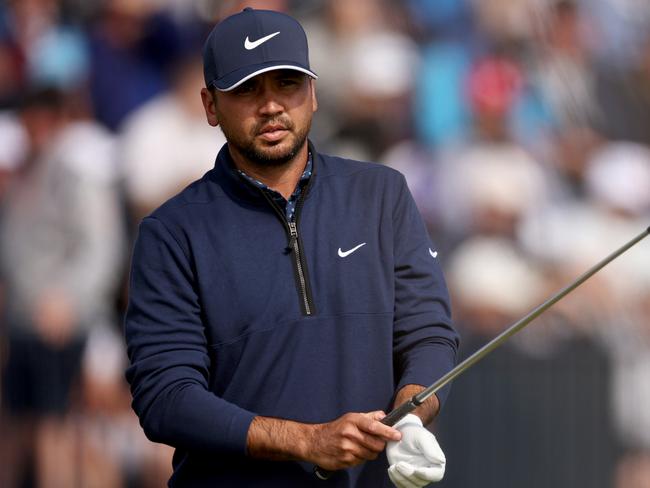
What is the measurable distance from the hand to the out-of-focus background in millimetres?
4005

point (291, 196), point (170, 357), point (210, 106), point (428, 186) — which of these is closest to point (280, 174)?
point (291, 196)

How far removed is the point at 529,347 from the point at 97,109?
2.48 m

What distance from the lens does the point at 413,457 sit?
10.6ft

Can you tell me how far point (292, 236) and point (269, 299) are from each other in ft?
0.55

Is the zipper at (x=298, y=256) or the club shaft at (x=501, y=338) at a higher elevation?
the zipper at (x=298, y=256)

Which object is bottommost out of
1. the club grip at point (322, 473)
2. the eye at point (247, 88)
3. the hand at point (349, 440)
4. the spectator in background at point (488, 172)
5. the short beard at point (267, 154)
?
the club grip at point (322, 473)

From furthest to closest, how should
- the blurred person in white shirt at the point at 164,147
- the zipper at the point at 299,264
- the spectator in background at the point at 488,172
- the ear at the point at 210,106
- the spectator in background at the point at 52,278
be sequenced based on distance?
the spectator in background at the point at 488,172
the blurred person in white shirt at the point at 164,147
the spectator in background at the point at 52,278
the ear at the point at 210,106
the zipper at the point at 299,264

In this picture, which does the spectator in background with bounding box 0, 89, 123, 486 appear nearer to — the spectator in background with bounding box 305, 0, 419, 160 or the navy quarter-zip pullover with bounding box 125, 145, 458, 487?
the spectator in background with bounding box 305, 0, 419, 160

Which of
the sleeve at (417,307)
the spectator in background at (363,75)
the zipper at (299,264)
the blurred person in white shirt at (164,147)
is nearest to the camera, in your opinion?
the zipper at (299,264)

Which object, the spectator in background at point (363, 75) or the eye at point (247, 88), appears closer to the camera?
the eye at point (247, 88)

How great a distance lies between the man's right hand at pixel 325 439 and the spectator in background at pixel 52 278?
4.04 m

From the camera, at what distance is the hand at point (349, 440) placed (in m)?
3.21

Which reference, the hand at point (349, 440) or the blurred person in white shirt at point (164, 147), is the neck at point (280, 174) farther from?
the blurred person in white shirt at point (164, 147)

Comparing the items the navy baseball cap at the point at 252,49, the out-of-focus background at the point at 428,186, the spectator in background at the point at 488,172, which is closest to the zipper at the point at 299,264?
the navy baseball cap at the point at 252,49
